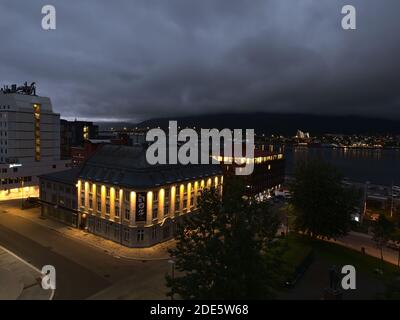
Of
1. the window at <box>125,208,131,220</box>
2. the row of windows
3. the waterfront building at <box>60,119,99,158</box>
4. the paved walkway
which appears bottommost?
the paved walkway

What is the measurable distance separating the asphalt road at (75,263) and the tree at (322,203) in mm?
26140

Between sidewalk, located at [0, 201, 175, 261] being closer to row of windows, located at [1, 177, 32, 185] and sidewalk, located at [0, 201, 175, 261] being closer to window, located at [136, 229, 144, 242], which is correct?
window, located at [136, 229, 144, 242]

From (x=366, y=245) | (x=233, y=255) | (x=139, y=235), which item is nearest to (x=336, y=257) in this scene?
(x=366, y=245)

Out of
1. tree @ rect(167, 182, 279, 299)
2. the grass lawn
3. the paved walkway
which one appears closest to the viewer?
tree @ rect(167, 182, 279, 299)

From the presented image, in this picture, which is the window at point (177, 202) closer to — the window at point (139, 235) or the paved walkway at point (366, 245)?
the window at point (139, 235)

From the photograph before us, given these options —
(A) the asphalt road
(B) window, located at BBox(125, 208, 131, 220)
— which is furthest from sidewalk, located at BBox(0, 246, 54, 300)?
(B) window, located at BBox(125, 208, 131, 220)

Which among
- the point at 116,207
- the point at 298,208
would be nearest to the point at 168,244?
the point at 116,207

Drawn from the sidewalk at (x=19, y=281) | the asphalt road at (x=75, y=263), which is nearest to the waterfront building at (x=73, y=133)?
the asphalt road at (x=75, y=263)

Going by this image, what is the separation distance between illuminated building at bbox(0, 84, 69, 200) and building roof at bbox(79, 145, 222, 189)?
133ft

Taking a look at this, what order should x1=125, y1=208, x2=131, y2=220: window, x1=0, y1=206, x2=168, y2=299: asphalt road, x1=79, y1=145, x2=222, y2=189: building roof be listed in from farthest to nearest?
x1=79, y1=145, x2=222, y2=189: building roof, x1=125, y1=208, x2=131, y2=220: window, x1=0, y1=206, x2=168, y2=299: asphalt road

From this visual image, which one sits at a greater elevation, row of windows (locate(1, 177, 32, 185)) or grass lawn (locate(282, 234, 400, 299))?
row of windows (locate(1, 177, 32, 185))

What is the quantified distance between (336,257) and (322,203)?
9025 millimetres

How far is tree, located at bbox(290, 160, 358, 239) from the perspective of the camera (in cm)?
5084

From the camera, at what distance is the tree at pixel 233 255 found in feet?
61.3
